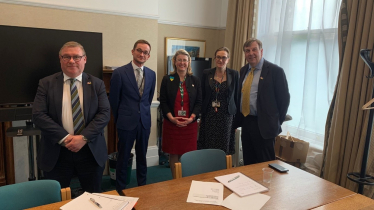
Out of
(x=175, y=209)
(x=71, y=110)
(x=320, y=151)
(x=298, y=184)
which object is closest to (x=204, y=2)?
(x=320, y=151)

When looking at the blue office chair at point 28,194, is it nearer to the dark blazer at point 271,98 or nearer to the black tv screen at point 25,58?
the black tv screen at point 25,58

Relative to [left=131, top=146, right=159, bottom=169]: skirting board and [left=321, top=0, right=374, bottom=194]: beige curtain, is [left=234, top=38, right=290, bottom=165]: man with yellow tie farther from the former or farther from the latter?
[left=131, top=146, right=159, bottom=169]: skirting board

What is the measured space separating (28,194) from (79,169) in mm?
596

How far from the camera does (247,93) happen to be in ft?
8.23

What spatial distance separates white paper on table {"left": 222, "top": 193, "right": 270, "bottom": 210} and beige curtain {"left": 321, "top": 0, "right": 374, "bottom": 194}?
62.4 inches

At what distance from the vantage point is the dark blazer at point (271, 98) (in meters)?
2.39

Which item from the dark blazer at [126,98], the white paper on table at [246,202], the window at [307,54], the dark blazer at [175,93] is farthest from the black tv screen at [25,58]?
the window at [307,54]

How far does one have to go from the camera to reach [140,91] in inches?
104

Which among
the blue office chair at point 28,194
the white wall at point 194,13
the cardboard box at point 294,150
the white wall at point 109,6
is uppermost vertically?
the white wall at point 194,13

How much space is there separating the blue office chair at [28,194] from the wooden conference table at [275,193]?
0.47 feet

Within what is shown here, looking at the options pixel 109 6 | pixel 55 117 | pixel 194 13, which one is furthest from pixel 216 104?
pixel 194 13

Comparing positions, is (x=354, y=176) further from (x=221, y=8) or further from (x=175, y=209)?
(x=221, y=8)

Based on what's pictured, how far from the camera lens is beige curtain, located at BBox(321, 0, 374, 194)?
241 cm

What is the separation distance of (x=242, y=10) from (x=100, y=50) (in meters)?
2.13
